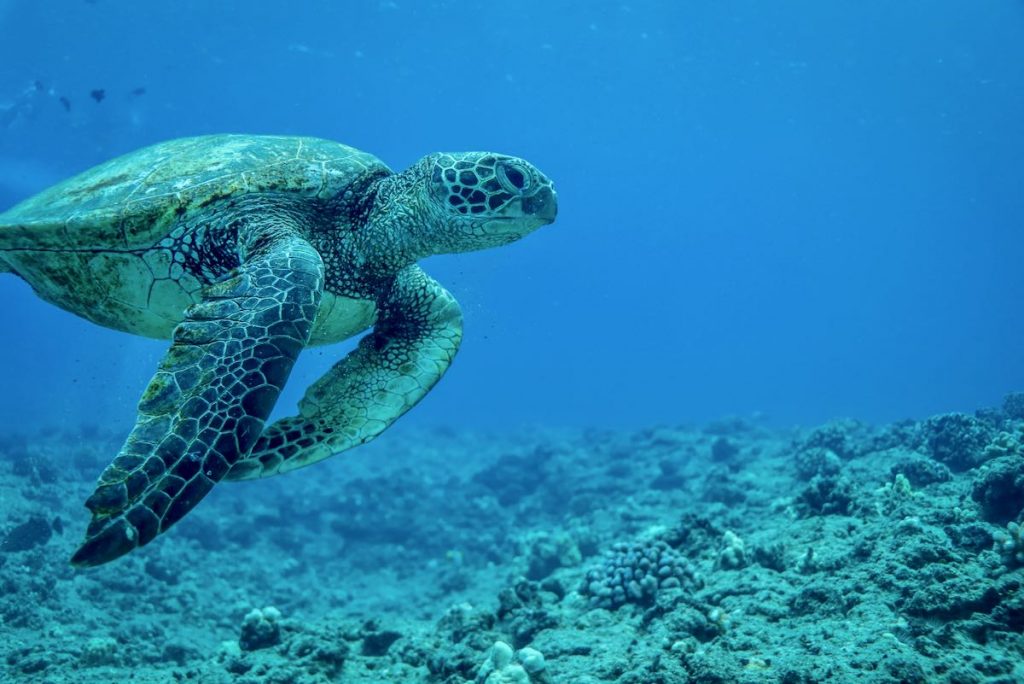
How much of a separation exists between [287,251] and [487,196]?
1.67 meters

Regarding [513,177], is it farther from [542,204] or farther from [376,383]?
[376,383]

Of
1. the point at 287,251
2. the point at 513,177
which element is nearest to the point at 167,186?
the point at 287,251

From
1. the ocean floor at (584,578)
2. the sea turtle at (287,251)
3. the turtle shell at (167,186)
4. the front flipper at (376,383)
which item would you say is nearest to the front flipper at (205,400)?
the sea turtle at (287,251)

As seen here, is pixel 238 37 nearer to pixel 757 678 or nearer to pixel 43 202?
pixel 43 202

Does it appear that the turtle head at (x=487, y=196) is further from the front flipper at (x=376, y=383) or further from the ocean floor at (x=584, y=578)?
the ocean floor at (x=584, y=578)

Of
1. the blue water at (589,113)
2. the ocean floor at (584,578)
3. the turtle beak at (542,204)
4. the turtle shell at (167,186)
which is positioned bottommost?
the ocean floor at (584,578)

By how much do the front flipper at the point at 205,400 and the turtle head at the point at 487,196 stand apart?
1363 mm

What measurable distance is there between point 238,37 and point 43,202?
29.2m

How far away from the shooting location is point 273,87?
34188 millimetres

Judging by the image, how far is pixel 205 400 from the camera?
2.95 meters

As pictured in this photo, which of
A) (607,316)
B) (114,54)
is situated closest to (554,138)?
(114,54)

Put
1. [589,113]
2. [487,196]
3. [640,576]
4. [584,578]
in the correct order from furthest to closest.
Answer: [589,113] < [584,578] < [640,576] < [487,196]

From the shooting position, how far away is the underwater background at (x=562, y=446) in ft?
13.5

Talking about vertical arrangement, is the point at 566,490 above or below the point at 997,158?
below
